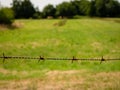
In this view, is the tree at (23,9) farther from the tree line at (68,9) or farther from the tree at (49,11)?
the tree at (49,11)

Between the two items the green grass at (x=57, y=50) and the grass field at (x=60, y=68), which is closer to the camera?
the grass field at (x=60, y=68)

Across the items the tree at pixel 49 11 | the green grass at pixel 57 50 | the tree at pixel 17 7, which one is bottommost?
the tree at pixel 49 11

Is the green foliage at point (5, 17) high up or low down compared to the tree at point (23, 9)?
up

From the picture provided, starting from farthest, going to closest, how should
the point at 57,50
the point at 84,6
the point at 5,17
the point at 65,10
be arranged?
the point at 84,6
the point at 65,10
the point at 5,17
the point at 57,50

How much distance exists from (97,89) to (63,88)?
5.63ft

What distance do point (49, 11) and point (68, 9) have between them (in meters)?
7.34

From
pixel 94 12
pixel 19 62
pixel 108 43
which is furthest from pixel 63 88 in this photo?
pixel 94 12

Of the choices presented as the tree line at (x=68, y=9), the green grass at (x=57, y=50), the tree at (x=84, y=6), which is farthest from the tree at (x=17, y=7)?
the green grass at (x=57, y=50)

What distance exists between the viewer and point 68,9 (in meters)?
91.8

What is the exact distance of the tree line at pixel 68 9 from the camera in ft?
287

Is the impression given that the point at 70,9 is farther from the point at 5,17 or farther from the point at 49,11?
the point at 5,17

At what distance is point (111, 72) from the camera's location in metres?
17.2

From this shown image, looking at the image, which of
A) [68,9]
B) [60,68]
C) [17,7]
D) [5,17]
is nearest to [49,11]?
[68,9]

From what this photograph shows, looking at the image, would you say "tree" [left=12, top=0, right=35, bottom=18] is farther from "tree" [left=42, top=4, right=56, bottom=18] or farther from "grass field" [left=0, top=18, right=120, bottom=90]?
"grass field" [left=0, top=18, right=120, bottom=90]
